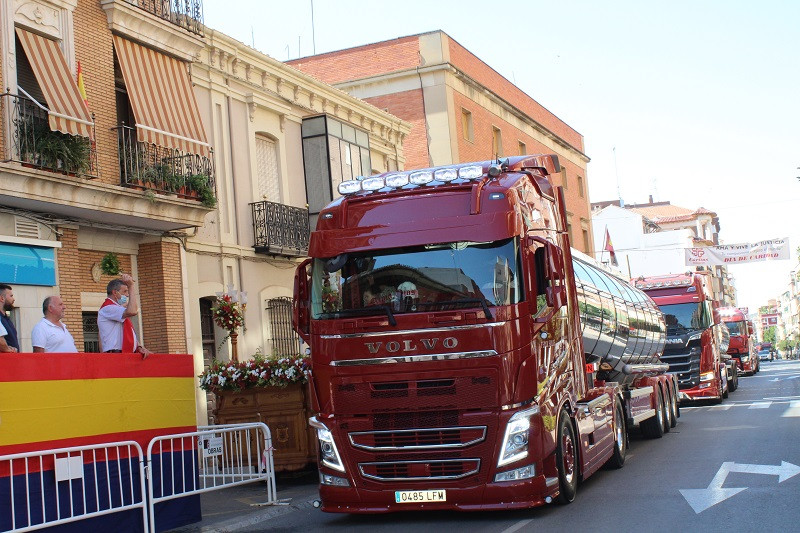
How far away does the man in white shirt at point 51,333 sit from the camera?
9.60 m

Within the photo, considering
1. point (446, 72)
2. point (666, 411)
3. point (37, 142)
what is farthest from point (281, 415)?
point (446, 72)

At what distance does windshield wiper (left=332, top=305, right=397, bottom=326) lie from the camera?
973 cm

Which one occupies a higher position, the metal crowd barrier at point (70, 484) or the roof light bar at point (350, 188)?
the roof light bar at point (350, 188)

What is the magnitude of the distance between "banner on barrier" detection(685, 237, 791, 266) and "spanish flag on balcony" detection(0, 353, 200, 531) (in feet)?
135

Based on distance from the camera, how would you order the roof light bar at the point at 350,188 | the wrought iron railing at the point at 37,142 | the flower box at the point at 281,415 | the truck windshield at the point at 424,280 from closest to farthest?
the truck windshield at the point at 424,280 → the roof light bar at the point at 350,188 → the flower box at the point at 281,415 → the wrought iron railing at the point at 37,142

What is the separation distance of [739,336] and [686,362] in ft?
77.4

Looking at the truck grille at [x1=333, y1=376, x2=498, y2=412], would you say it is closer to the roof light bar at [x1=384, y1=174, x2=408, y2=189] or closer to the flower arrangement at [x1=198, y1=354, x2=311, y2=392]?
the roof light bar at [x1=384, y1=174, x2=408, y2=189]

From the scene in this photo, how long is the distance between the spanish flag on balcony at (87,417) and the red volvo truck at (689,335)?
18355 mm

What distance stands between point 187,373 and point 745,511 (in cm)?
544

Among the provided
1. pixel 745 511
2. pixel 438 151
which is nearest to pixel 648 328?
pixel 745 511

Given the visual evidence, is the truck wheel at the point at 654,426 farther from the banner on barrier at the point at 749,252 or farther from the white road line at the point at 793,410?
the banner on barrier at the point at 749,252

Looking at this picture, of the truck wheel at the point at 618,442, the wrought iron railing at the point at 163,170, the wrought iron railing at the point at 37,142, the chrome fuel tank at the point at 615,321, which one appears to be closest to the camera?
the chrome fuel tank at the point at 615,321

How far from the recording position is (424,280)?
9.82 meters

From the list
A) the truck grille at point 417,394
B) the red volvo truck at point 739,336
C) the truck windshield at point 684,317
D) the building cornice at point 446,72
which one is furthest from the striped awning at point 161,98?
the red volvo truck at point 739,336
